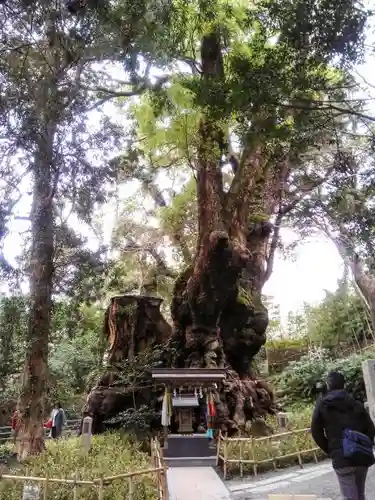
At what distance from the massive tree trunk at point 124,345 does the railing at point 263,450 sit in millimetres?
4137

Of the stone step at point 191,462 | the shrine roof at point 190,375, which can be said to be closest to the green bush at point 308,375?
the shrine roof at point 190,375

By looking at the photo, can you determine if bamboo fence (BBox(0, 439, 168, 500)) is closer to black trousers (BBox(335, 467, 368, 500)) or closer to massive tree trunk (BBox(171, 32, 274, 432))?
black trousers (BBox(335, 467, 368, 500))

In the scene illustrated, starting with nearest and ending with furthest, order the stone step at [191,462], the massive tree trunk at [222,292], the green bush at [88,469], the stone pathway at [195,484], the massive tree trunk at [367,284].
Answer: the green bush at [88,469], the stone pathway at [195,484], the stone step at [191,462], the massive tree trunk at [222,292], the massive tree trunk at [367,284]

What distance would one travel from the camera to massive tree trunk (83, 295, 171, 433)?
13.2 meters

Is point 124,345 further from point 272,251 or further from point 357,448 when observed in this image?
point 357,448

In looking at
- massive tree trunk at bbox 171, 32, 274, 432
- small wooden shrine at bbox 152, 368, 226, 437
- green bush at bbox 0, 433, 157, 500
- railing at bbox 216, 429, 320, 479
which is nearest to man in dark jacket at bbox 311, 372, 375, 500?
green bush at bbox 0, 433, 157, 500

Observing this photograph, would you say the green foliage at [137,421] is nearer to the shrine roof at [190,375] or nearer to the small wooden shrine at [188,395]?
the small wooden shrine at [188,395]

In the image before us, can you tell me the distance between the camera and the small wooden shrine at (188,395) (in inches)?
457

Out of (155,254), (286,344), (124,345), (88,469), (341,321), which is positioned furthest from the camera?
(286,344)

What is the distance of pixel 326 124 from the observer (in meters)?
6.18

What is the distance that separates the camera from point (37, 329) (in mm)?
8750

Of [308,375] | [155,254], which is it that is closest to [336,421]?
[155,254]

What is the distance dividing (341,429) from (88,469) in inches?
191

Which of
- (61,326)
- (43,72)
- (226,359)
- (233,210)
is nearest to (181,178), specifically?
(233,210)
